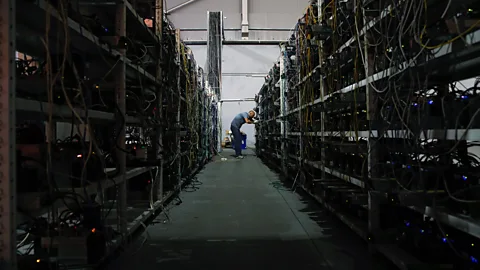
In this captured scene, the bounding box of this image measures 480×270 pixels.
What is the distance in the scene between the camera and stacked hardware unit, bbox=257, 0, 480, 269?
4.68 feet

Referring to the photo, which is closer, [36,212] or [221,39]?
[36,212]

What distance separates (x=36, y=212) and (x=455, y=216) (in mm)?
1603

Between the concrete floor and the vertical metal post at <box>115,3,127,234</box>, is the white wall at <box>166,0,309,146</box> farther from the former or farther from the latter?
the vertical metal post at <box>115,3,127,234</box>

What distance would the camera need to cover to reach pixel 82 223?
5.86ft

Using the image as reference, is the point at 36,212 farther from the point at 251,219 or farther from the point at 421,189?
the point at 251,219

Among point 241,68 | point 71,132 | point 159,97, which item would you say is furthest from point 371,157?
point 241,68

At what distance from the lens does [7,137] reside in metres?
1.12

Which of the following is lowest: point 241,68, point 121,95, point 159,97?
point 121,95

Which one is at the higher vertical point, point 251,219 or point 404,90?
point 404,90

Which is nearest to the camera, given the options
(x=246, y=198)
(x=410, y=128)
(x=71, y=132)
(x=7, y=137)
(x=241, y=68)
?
(x=7, y=137)

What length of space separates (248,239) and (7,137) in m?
1.64

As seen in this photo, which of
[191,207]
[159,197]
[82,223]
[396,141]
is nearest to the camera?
[82,223]

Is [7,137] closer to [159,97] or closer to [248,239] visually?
[248,239]

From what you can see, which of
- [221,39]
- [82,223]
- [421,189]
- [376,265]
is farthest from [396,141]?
[221,39]
